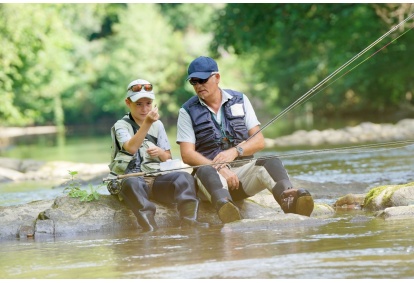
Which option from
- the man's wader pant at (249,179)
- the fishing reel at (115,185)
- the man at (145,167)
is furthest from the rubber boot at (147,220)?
the man's wader pant at (249,179)

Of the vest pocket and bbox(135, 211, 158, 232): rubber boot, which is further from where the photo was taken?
the vest pocket

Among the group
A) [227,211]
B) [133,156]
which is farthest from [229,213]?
[133,156]

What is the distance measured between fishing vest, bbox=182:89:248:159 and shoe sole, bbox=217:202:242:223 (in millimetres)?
557

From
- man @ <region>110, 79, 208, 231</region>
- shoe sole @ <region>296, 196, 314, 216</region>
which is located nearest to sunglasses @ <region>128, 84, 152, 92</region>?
man @ <region>110, 79, 208, 231</region>

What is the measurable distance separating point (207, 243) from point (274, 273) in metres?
1.42

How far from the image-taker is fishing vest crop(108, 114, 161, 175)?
7.55m

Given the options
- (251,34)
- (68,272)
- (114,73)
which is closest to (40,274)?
(68,272)

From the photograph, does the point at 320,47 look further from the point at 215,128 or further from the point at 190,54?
the point at 215,128

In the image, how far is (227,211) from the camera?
721cm

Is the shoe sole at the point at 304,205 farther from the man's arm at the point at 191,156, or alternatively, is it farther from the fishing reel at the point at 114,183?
the fishing reel at the point at 114,183

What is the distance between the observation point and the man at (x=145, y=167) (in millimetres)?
7410

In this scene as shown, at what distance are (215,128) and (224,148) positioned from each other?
0.58 ft

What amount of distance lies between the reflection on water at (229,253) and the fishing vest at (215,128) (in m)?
0.78

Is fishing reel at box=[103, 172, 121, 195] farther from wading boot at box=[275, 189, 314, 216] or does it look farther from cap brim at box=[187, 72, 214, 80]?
wading boot at box=[275, 189, 314, 216]
